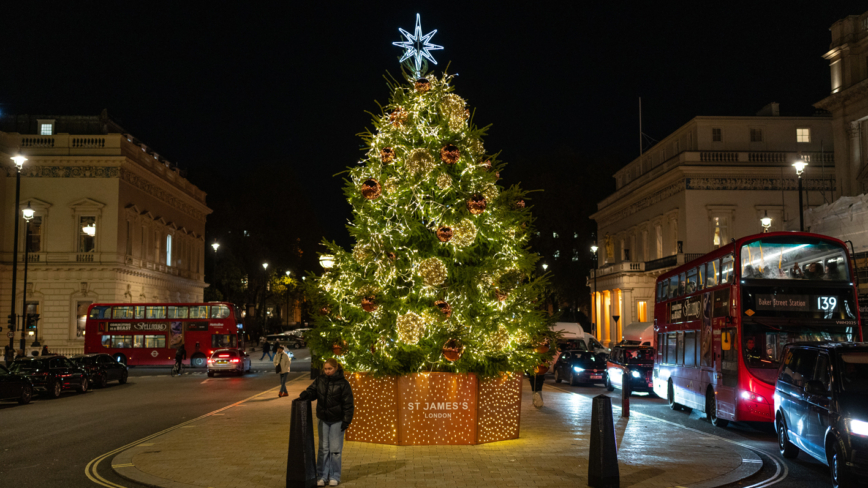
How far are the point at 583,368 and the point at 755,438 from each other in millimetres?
15214

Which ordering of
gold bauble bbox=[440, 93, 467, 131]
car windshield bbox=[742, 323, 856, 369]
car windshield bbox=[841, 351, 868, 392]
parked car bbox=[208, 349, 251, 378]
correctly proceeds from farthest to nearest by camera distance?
parked car bbox=[208, 349, 251, 378]
car windshield bbox=[742, 323, 856, 369]
gold bauble bbox=[440, 93, 467, 131]
car windshield bbox=[841, 351, 868, 392]

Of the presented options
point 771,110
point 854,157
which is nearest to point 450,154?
point 854,157

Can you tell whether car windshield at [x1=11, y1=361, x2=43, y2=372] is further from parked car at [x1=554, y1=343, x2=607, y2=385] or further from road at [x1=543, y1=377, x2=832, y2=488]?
parked car at [x1=554, y1=343, x2=607, y2=385]

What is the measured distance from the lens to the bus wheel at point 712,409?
17.9 metres

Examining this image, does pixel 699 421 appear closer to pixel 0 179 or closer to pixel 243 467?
pixel 243 467

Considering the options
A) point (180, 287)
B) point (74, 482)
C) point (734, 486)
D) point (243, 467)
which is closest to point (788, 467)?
point (734, 486)

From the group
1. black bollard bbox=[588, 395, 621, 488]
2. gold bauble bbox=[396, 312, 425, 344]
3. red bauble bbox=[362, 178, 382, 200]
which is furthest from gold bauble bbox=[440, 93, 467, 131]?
black bollard bbox=[588, 395, 621, 488]

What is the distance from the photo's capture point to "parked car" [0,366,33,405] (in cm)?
2306

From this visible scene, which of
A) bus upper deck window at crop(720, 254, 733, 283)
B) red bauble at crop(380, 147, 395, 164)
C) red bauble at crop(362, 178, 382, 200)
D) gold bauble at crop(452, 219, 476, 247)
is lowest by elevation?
bus upper deck window at crop(720, 254, 733, 283)

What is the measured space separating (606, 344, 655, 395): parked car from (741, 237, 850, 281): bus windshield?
10.4 m

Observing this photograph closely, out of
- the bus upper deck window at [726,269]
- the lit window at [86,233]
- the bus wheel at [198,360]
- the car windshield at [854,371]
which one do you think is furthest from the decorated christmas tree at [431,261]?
the lit window at [86,233]

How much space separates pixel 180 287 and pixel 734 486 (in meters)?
64.0

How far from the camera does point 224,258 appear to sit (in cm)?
7631

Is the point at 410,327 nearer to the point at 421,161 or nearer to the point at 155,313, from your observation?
the point at 421,161
